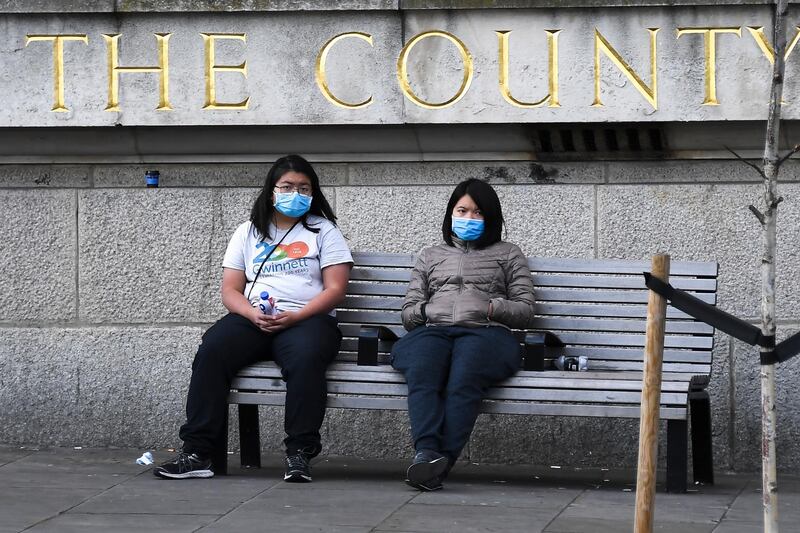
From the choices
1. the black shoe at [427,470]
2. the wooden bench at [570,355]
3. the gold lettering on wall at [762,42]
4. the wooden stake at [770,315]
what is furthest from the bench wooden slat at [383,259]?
the wooden stake at [770,315]

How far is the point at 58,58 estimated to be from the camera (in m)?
6.73

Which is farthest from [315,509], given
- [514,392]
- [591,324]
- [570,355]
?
[591,324]

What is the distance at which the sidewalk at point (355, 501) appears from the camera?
15.6 feet

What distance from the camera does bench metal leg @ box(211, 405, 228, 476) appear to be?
580cm

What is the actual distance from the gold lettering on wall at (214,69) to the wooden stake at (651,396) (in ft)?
10.1

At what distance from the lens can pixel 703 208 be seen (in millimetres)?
6453

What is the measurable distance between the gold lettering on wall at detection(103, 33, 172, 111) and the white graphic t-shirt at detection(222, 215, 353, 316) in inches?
36.9

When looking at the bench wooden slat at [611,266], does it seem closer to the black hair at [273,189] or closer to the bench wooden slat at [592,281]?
the bench wooden slat at [592,281]

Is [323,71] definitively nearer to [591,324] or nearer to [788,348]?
[591,324]

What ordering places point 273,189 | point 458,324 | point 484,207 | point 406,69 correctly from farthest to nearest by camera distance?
point 406,69, point 273,189, point 484,207, point 458,324

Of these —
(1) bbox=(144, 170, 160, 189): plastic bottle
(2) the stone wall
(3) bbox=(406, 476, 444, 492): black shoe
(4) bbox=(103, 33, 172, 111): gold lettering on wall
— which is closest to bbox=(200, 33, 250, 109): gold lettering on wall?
(4) bbox=(103, 33, 172, 111): gold lettering on wall

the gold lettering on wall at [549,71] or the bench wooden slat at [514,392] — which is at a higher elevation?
the gold lettering on wall at [549,71]

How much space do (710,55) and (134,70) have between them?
2.74 meters

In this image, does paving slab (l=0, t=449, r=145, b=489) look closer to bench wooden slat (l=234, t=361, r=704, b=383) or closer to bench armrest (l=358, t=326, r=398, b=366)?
bench wooden slat (l=234, t=361, r=704, b=383)
